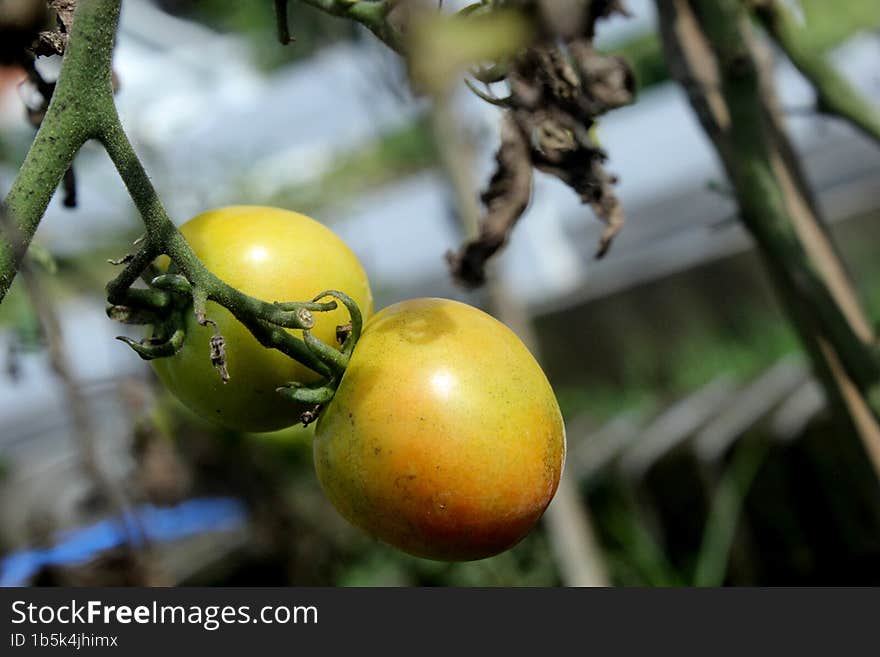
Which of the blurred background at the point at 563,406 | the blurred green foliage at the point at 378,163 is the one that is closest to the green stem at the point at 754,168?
the blurred background at the point at 563,406

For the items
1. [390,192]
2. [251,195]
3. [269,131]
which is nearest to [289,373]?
[251,195]

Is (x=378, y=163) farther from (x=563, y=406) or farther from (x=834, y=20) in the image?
(x=834, y=20)

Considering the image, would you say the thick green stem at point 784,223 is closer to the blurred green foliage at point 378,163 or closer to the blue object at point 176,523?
the blue object at point 176,523

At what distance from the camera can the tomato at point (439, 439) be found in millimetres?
579

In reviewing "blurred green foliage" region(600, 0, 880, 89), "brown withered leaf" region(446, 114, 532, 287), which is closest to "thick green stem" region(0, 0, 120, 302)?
"brown withered leaf" region(446, 114, 532, 287)

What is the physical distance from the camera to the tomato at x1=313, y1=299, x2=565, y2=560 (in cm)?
58

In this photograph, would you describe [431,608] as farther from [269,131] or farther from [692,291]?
[269,131]

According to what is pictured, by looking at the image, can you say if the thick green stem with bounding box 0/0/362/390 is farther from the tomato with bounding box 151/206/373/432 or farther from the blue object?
the blue object

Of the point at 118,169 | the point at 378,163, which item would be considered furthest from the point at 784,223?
the point at 378,163

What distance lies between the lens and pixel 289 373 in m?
0.61

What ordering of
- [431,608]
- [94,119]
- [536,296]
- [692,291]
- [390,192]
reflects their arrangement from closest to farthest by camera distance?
[94,119] < [431,608] < [692,291] < [536,296] < [390,192]

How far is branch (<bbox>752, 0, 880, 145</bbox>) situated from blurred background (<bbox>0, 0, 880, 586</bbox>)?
994mm

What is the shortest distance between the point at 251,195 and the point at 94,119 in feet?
10.8

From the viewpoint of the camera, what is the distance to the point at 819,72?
2.96 ft
